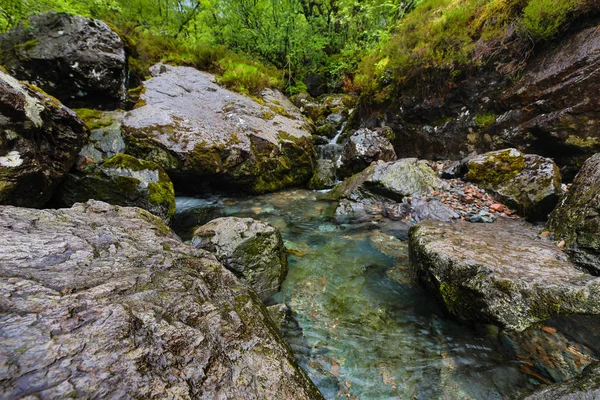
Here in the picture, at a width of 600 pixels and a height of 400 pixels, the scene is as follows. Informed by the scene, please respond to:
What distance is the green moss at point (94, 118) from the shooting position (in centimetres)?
611

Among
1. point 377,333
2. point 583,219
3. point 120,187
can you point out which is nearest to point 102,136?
point 120,187

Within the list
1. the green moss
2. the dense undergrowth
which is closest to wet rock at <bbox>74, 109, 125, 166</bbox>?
the green moss

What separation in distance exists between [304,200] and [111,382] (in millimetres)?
6200

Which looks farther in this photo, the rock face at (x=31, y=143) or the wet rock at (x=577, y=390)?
the rock face at (x=31, y=143)

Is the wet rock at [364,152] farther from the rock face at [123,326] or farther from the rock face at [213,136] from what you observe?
the rock face at [123,326]

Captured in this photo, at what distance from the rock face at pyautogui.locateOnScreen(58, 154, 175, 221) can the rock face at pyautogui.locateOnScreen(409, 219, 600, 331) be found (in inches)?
183

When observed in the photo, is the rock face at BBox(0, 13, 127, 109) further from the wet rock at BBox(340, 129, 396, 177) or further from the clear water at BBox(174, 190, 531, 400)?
the wet rock at BBox(340, 129, 396, 177)

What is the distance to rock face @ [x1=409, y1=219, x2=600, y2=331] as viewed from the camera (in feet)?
7.70

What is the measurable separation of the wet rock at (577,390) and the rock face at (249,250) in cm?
273

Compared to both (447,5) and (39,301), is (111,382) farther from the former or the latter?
(447,5)

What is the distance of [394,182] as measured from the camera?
645cm

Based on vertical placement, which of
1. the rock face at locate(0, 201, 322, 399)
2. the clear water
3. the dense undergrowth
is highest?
the dense undergrowth

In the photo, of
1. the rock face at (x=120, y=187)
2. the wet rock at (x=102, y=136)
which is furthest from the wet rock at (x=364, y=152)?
the wet rock at (x=102, y=136)

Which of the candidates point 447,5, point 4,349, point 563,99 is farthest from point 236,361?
point 447,5
